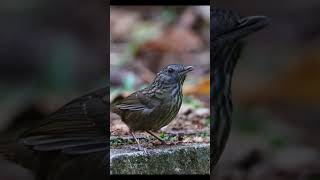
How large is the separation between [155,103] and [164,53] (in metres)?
0.20

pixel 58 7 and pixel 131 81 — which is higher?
pixel 58 7

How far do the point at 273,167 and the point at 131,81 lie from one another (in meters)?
0.64

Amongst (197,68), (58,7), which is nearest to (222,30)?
(197,68)

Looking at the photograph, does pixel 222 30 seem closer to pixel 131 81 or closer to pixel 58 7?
pixel 131 81

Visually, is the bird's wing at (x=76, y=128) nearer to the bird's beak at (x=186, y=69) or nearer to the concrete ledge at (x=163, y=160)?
the concrete ledge at (x=163, y=160)

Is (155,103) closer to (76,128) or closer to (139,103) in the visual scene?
(139,103)

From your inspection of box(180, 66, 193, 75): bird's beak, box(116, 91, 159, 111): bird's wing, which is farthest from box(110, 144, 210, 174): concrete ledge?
box(180, 66, 193, 75): bird's beak

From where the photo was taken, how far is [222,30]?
3.76 meters

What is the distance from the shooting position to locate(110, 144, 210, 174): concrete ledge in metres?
3.71

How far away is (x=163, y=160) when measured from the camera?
3740 millimetres

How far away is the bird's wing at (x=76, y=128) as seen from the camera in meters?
3.72

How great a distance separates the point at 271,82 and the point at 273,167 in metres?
0.33

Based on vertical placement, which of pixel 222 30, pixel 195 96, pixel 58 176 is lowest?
pixel 58 176

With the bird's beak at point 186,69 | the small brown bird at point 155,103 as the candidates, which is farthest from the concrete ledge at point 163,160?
the bird's beak at point 186,69
